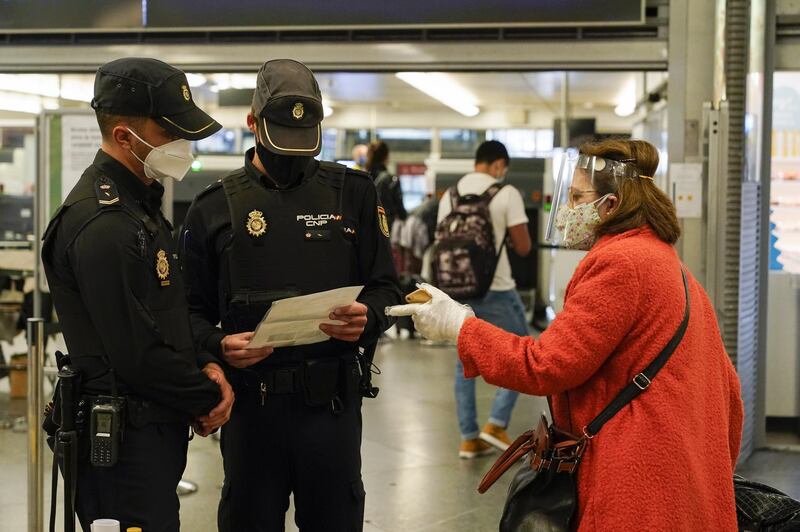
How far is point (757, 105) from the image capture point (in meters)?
6.14

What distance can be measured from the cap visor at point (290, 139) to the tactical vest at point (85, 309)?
45 centimetres

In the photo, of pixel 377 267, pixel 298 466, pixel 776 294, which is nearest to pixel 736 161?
pixel 776 294

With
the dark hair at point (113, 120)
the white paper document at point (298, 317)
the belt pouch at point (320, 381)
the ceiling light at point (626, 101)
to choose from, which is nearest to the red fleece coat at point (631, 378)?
the white paper document at point (298, 317)

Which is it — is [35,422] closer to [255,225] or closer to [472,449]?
[255,225]

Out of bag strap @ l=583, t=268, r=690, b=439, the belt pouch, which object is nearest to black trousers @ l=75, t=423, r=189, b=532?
the belt pouch

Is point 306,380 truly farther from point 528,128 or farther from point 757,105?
point 528,128

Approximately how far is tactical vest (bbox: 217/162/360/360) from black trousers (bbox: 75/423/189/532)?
1.59 feet

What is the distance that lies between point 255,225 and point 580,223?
0.91 meters

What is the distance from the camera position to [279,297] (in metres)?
2.98

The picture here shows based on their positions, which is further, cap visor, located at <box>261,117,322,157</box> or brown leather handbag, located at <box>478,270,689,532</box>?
cap visor, located at <box>261,117,322,157</box>

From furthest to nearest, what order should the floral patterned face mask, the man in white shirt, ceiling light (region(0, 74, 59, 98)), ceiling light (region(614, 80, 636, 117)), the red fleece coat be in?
ceiling light (region(614, 80, 636, 117)) < ceiling light (region(0, 74, 59, 98)) < the man in white shirt < the floral patterned face mask < the red fleece coat

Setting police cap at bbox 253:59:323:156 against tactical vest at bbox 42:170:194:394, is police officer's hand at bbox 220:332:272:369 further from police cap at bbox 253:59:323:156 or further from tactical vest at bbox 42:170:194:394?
police cap at bbox 253:59:323:156

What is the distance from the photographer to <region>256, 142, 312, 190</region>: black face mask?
306 cm

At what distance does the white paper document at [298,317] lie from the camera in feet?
8.79
